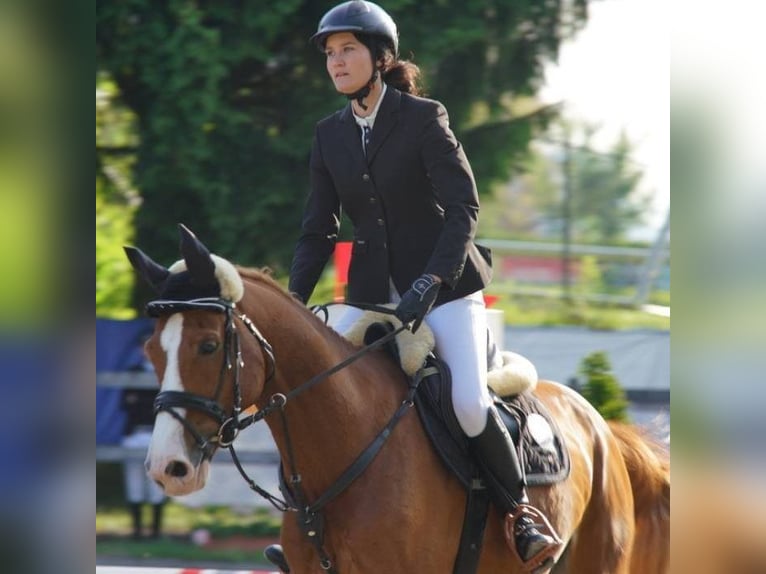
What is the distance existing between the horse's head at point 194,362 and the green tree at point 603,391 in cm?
563

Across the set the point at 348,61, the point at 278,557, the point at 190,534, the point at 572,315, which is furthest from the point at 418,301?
the point at 572,315

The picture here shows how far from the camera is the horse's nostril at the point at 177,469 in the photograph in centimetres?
341

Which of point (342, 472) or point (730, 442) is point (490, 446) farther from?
point (730, 442)

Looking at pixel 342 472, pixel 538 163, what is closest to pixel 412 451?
pixel 342 472

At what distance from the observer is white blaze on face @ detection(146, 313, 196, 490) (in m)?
3.41

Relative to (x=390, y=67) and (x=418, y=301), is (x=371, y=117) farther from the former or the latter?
(x=418, y=301)

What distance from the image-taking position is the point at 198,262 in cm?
362

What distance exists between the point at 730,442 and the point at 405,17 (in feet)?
25.6

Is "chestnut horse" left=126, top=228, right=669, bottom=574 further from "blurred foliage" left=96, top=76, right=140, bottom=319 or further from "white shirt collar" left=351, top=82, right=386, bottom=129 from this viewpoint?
"blurred foliage" left=96, top=76, right=140, bottom=319

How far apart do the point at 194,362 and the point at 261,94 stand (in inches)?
263

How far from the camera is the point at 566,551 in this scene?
5203mm

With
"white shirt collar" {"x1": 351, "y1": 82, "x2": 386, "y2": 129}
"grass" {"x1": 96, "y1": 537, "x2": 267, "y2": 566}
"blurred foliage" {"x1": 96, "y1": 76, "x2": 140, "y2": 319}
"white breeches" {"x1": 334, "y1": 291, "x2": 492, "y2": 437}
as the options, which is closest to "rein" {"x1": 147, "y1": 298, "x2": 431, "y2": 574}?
"white breeches" {"x1": 334, "y1": 291, "x2": 492, "y2": 437}

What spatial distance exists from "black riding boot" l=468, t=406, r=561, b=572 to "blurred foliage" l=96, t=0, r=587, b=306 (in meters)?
5.52

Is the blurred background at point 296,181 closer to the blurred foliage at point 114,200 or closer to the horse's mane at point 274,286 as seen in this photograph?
the blurred foliage at point 114,200
